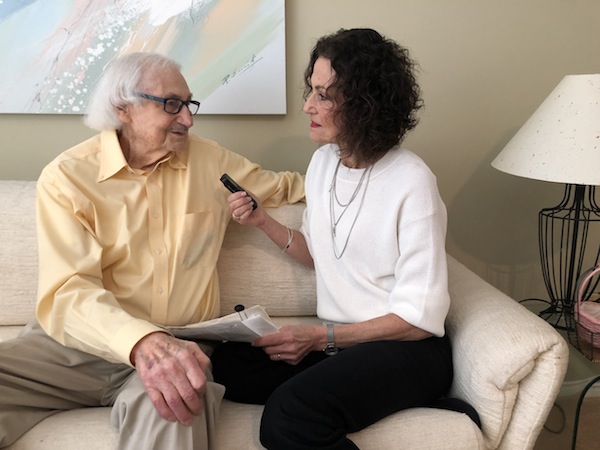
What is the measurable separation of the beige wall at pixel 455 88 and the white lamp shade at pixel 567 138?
39 cm

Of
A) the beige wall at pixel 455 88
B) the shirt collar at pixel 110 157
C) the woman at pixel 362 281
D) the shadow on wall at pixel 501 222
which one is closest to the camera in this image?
the woman at pixel 362 281

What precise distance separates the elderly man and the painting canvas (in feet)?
1.16

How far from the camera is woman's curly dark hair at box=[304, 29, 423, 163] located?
4.16ft

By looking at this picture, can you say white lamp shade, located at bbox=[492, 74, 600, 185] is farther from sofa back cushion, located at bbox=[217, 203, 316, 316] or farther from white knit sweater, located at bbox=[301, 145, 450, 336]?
sofa back cushion, located at bbox=[217, 203, 316, 316]

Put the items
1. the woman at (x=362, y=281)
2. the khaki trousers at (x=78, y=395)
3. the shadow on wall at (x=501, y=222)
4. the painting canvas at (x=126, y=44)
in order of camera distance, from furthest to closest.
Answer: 1. the shadow on wall at (x=501, y=222)
2. the painting canvas at (x=126, y=44)
3. the woman at (x=362, y=281)
4. the khaki trousers at (x=78, y=395)

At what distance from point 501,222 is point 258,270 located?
1013 mm

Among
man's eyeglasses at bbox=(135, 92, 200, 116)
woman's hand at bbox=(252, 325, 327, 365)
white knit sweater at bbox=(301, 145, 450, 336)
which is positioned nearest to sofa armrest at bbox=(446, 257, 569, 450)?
white knit sweater at bbox=(301, 145, 450, 336)

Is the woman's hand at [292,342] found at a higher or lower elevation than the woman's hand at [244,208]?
lower

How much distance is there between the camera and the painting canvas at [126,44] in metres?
1.70

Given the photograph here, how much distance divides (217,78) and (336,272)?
83 centimetres

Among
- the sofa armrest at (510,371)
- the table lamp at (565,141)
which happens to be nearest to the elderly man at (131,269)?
the sofa armrest at (510,371)

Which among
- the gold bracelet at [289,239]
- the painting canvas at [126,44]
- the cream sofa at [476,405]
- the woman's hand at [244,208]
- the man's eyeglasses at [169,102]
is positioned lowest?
the cream sofa at [476,405]

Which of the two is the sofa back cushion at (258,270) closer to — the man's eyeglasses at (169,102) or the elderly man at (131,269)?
the elderly man at (131,269)

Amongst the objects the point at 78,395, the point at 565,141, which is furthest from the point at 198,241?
the point at 565,141
